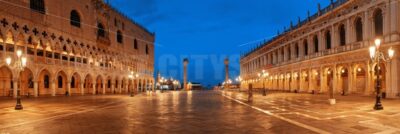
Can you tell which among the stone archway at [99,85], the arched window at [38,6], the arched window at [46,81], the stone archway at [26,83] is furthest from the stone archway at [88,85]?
the arched window at [38,6]

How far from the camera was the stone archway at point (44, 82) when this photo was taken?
3584 centimetres

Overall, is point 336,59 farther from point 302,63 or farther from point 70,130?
point 70,130

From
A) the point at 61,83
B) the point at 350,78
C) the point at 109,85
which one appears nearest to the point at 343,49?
the point at 350,78

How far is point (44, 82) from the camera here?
121ft

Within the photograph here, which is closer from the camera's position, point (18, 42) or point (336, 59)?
point (18, 42)

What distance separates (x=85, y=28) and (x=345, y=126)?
39036 millimetres

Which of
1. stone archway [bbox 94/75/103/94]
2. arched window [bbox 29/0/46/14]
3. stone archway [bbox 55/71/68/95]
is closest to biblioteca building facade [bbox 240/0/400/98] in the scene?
arched window [bbox 29/0/46/14]

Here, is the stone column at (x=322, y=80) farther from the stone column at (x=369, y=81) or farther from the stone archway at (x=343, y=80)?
the stone column at (x=369, y=81)

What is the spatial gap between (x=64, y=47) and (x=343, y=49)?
3405cm

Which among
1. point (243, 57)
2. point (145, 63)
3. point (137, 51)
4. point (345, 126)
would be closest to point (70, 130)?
point (345, 126)

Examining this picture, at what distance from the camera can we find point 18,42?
2978 centimetres

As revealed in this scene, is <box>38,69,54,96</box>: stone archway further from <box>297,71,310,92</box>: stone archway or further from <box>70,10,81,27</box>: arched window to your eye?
<box>297,71,310,92</box>: stone archway

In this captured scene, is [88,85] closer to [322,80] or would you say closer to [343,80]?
[322,80]

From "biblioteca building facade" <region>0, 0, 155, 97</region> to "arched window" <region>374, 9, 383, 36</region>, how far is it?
28921 millimetres
